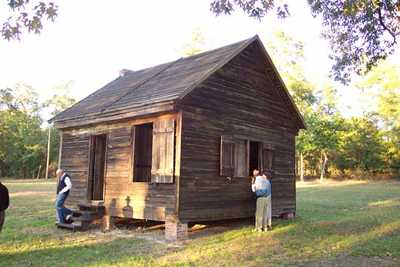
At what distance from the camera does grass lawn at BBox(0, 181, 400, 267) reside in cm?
949

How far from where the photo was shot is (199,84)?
12.8 meters

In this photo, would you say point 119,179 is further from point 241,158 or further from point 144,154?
point 241,158

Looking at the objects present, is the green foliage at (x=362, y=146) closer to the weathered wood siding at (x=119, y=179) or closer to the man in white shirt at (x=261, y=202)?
the man in white shirt at (x=261, y=202)

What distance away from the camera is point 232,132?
14.2 m

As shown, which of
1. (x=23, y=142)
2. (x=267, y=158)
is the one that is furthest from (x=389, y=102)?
(x=23, y=142)

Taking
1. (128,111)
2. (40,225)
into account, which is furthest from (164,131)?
(40,225)

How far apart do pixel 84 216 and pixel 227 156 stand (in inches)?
210

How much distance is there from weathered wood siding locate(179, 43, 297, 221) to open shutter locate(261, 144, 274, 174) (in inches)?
10.9

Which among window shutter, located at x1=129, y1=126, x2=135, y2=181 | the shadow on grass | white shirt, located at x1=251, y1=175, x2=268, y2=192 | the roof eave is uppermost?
the roof eave

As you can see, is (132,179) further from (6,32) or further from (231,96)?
(6,32)

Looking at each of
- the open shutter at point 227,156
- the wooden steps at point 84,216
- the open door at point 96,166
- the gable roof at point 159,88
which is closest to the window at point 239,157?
the open shutter at point 227,156

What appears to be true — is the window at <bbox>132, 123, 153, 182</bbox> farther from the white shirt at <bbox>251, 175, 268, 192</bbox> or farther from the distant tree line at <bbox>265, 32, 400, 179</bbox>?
the distant tree line at <bbox>265, 32, 400, 179</bbox>

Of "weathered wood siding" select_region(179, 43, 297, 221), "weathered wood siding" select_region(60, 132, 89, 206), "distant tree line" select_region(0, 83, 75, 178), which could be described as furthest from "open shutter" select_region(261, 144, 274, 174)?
"distant tree line" select_region(0, 83, 75, 178)

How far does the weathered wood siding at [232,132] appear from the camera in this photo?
41.4 feet
